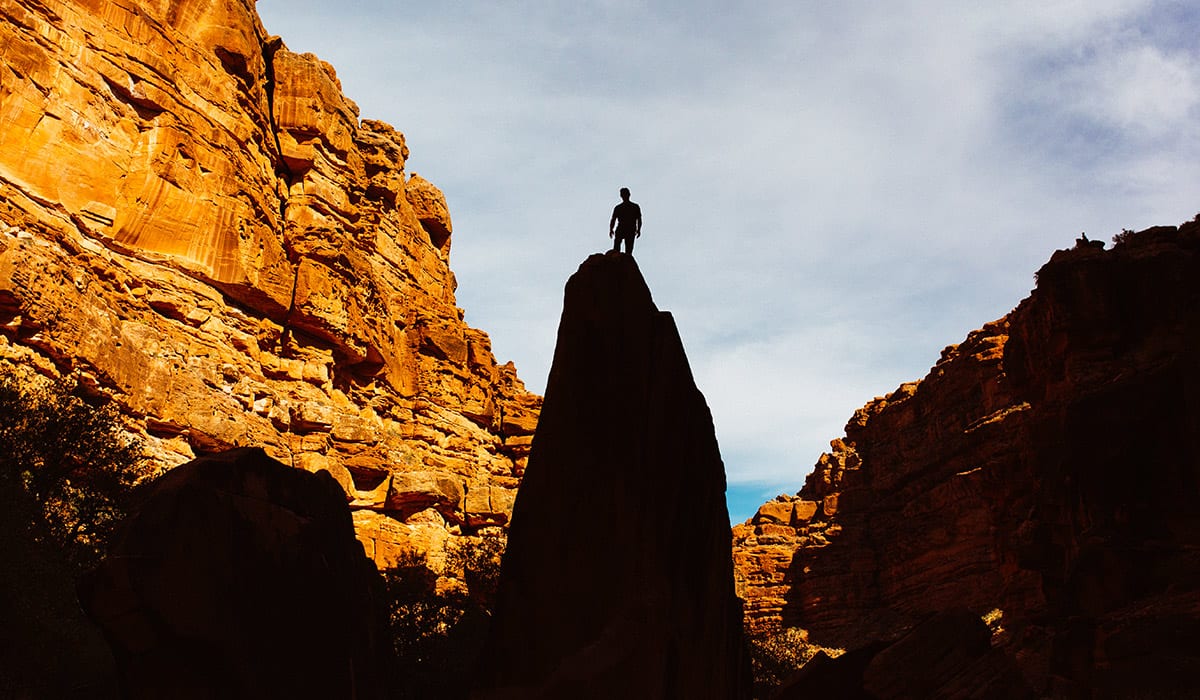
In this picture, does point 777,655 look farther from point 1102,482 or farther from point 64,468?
point 64,468

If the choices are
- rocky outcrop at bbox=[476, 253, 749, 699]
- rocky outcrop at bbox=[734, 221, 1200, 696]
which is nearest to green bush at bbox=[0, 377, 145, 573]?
rocky outcrop at bbox=[476, 253, 749, 699]

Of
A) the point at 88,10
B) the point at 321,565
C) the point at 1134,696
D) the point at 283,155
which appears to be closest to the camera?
the point at 321,565

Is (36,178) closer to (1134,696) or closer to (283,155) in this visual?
(283,155)

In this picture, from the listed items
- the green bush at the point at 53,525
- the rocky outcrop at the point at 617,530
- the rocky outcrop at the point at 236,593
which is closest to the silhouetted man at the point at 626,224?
the rocky outcrop at the point at 617,530

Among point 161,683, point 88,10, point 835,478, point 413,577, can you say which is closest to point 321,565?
point 161,683

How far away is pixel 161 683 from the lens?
1323cm

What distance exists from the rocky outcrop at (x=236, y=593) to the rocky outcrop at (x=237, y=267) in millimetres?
17036

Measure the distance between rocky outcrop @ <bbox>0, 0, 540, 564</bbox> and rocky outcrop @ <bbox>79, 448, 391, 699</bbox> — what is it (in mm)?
17036

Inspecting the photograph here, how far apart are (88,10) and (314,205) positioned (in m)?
20.3

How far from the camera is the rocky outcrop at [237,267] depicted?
45.4 m

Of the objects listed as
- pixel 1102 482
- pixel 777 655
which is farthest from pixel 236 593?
pixel 777 655

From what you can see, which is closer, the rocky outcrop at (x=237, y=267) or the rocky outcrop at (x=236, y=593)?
the rocky outcrop at (x=236, y=593)

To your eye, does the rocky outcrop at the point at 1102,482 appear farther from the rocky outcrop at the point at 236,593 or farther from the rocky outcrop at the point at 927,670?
the rocky outcrop at the point at 236,593

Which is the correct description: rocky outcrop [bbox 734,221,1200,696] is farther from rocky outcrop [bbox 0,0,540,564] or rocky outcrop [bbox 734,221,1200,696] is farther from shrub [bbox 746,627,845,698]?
rocky outcrop [bbox 0,0,540,564]
